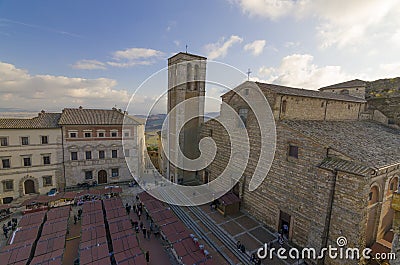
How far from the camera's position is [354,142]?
1269 cm

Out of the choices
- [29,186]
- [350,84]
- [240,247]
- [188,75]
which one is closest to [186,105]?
[188,75]

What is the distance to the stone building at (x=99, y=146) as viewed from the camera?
66.3 feet

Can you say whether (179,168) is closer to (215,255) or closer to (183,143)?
(183,143)

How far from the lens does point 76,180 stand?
20797 mm

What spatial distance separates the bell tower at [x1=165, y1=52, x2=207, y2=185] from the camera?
1898 centimetres

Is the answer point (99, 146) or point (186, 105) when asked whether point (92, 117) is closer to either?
→ point (99, 146)

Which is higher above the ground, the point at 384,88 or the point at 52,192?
the point at 384,88

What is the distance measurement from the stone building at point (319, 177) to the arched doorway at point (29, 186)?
66.3 ft

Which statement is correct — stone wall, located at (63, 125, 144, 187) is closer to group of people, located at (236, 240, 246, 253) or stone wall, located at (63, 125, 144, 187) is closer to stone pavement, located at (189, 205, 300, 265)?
stone pavement, located at (189, 205, 300, 265)

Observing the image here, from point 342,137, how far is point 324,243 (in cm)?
687

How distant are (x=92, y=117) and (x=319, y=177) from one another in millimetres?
21770

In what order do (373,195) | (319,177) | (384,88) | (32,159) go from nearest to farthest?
(319,177) < (373,195) < (32,159) < (384,88)

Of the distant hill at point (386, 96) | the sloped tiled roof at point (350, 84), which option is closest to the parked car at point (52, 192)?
the sloped tiled roof at point (350, 84)

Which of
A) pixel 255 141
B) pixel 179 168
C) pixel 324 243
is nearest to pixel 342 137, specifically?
pixel 255 141
